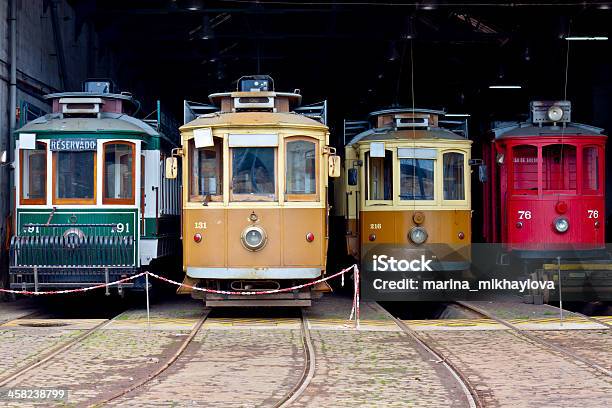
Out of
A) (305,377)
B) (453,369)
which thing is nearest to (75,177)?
(305,377)

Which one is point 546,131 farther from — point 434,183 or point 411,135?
point 411,135

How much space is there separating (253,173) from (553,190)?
259 inches

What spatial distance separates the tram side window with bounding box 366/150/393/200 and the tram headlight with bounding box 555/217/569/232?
3.32 m

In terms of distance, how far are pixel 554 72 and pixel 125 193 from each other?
56.6ft

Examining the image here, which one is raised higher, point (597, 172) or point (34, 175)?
point (597, 172)

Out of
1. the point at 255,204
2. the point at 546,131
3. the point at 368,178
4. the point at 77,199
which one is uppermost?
the point at 546,131

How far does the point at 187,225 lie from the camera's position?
48.6 feet

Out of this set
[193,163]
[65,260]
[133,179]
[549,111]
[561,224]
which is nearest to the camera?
[193,163]

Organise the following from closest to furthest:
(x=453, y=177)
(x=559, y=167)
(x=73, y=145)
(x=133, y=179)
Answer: (x=73, y=145), (x=133, y=179), (x=453, y=177), (x=559, y=167)

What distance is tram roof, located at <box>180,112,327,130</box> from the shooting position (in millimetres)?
14632

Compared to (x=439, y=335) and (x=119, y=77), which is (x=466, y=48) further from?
(x=439, y=335)

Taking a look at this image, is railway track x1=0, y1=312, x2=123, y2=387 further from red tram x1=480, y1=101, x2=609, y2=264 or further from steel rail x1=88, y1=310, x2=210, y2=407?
red tram x1=480, y1=101, x2=609, y2=264

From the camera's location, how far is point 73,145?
15.7 meters

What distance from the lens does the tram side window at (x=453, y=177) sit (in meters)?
17.4
